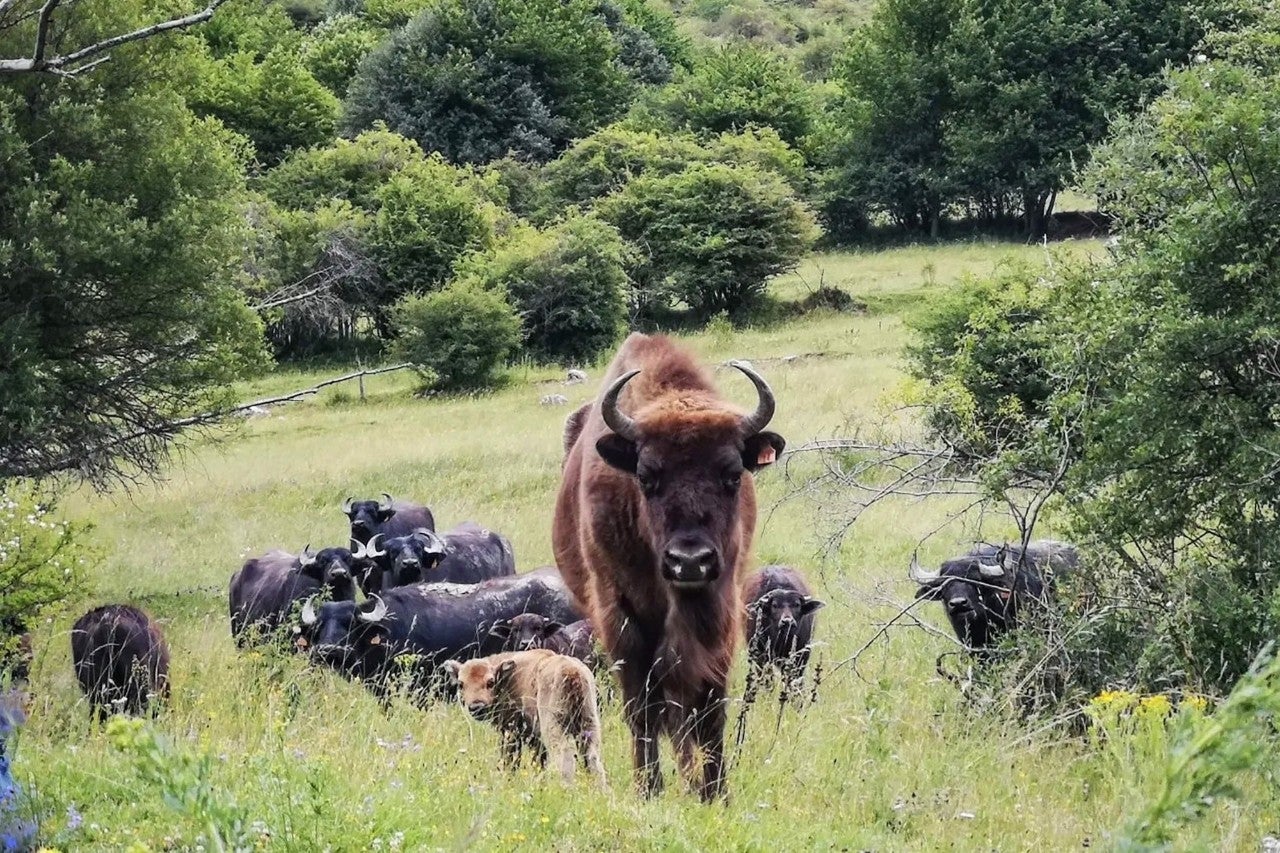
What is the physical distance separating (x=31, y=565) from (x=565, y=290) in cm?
2711

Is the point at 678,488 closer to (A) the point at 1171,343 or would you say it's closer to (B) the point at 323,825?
(B) the point at 323,825

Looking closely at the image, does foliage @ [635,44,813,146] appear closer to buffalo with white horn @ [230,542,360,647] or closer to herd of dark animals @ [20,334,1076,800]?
buffalo with white horn @ [230,542,360,647]

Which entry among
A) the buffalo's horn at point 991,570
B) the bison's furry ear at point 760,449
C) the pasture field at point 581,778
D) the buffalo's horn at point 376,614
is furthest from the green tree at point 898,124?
the bison's furry ear at point 760,449

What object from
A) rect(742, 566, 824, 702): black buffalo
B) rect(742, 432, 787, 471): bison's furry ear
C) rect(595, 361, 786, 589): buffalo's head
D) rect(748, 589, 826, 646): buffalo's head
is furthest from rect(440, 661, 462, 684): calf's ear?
rect(742, 432, 787, 471): bison's furry ear

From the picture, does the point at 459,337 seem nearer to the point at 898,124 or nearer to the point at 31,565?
the point at 31,565

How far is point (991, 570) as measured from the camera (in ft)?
33.8

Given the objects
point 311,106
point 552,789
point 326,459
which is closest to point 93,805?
point 552,789

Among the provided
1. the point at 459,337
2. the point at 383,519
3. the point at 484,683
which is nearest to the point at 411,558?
the point at 383,519

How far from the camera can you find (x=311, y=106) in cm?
5466

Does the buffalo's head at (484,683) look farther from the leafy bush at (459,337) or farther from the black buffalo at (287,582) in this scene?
the leafy bush at (459,337)

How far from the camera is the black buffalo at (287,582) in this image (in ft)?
41.5

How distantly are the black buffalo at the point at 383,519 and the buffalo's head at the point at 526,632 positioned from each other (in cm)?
517

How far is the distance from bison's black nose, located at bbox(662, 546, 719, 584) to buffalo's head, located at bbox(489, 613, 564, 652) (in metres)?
3.64

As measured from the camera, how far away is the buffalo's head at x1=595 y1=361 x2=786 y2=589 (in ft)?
20.7
